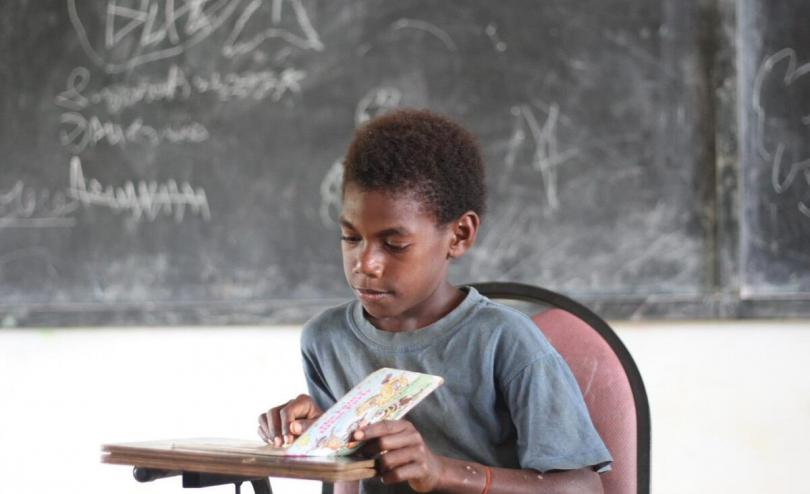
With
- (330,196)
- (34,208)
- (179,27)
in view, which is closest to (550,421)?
(330,196)

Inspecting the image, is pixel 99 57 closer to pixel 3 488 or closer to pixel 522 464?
pixel 3 488

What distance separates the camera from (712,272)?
2338 millimetres

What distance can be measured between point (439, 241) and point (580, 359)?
0.29 m

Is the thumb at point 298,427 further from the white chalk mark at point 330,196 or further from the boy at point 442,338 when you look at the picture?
the white chalk mark at point 330,196

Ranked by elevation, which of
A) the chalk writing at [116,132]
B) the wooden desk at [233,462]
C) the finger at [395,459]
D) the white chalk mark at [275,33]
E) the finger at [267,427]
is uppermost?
the white chalk mark at [275,33]

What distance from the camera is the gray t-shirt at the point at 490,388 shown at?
1.27 meters

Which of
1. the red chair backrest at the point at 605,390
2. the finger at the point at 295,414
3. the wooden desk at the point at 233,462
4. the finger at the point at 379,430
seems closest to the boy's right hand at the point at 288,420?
the finger at the point at 295,414

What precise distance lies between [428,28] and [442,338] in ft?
4.23

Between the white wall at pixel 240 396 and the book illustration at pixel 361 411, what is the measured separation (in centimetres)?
129

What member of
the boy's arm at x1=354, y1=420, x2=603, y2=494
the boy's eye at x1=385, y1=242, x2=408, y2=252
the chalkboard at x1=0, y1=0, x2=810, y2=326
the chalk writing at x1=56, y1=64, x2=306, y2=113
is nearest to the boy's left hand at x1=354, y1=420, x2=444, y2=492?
the boy's arm at x1=354, y1=420, x2=603, y2=494

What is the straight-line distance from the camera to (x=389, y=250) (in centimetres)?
134

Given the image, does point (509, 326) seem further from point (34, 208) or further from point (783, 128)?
point (34, 208)

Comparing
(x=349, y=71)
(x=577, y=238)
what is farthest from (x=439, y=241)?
(x=349, y=71)

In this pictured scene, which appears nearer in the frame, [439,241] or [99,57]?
[439,241]
